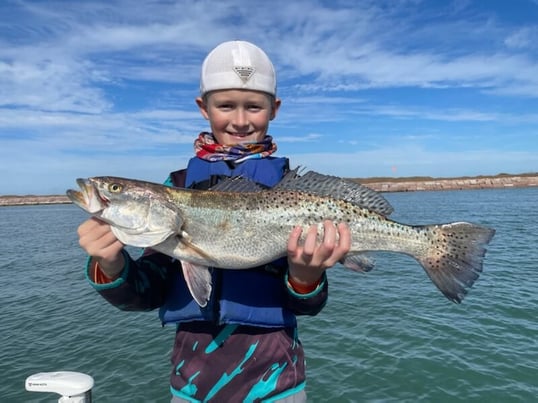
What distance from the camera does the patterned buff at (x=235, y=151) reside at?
396 centimetres

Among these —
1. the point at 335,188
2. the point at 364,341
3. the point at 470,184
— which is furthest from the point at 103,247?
the point at 470,184

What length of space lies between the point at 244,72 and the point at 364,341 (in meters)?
9.07

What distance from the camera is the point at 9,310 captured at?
50.9 ft

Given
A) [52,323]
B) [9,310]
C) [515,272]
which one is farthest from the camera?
[515,272]

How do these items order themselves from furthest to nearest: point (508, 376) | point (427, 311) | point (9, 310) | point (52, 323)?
point (9, 310) < point (52, 323) < point (427, 311) < point (508, 376)

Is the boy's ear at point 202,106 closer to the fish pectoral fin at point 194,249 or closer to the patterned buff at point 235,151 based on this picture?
the patterned buff at point 235,151

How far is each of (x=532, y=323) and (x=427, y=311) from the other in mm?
2798

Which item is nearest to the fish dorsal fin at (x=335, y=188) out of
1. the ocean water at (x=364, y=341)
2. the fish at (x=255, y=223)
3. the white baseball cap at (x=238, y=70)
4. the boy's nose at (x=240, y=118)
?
the fish at (x=255, y=223)

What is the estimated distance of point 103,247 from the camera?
10.4ft

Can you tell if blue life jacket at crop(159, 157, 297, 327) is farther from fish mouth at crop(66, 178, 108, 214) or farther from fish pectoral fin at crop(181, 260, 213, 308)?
fish mouth at crop(66, 178, 108, 214)

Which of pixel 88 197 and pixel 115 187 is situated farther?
pixel 115 187

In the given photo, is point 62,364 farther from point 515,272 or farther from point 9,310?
point 515,272

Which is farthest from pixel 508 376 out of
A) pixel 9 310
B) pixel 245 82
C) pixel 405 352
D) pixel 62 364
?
pixel 9 310

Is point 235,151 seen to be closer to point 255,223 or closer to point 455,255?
point 255,223
